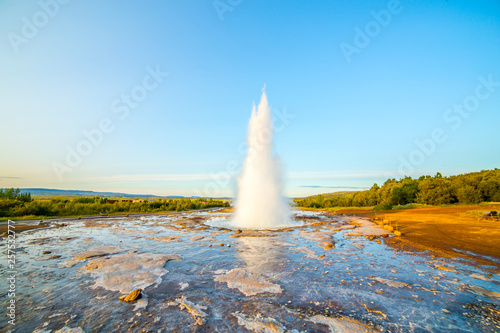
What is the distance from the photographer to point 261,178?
79.9 ft

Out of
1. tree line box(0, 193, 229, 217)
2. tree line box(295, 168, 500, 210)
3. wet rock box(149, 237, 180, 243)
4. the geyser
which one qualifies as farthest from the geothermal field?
tree line box(295, 168, 500, 210)

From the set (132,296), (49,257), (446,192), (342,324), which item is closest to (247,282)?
(342,324)

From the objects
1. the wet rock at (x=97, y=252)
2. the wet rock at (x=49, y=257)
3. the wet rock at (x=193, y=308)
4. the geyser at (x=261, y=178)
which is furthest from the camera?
the geyser at (x=261, y=178)

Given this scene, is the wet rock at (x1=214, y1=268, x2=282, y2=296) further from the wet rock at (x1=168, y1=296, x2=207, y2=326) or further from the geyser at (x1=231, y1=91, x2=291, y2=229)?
the geyser at (x1=231, y1=91, x2=291, y2=229)

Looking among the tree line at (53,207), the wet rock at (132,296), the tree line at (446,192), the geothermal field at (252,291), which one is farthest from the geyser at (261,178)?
the tree line at (446,192)

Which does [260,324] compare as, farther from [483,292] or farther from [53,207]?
[53,207]

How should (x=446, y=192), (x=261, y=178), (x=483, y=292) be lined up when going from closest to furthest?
(x=483, y=292)
(x=261, y=178)
(x=446, y=192)

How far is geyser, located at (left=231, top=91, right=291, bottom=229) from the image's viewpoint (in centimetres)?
2450

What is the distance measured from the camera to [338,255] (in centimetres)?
1182

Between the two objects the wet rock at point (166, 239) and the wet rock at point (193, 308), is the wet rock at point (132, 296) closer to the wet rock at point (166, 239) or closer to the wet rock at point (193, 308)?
the wet rock at point (193, 308)

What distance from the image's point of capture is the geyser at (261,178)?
2450 cm

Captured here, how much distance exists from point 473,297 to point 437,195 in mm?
49454

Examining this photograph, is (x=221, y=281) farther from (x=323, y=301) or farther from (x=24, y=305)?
(x=24, y=305)

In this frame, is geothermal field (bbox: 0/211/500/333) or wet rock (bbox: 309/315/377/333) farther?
geothermal field (bbox: 0/211/500/333)
